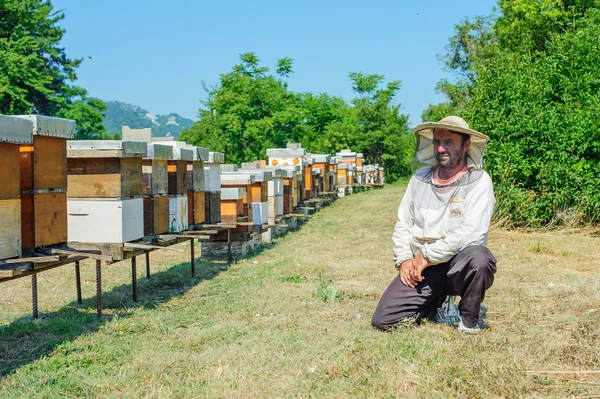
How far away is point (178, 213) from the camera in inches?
256

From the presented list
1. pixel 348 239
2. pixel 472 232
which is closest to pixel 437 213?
pixel 472 232

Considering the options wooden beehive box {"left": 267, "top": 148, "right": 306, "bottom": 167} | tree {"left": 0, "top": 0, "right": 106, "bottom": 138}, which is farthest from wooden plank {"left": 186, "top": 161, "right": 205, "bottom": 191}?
tree {"left": 0, "top": 0, "right": 106, "bottom": 138}

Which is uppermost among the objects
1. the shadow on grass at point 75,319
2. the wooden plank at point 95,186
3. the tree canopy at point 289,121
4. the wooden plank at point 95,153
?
the tree canopy at point 289,121

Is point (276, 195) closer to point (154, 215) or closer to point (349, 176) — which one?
point (154, 215)

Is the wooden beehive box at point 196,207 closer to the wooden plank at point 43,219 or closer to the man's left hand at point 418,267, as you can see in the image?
the wooden plank at point 43,219

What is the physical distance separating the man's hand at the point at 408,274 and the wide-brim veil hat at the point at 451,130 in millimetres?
773

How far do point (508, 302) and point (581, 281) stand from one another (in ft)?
4.33

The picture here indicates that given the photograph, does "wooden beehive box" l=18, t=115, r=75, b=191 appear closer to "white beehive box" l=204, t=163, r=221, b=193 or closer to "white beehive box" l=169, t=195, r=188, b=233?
"white beehive box" l=169, t=195, r=188, b=233

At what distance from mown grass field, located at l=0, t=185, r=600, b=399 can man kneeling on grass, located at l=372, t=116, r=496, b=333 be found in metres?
0.21

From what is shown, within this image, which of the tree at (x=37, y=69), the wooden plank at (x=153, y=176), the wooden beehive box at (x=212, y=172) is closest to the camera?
the wooden plank at (x=153, y=176)

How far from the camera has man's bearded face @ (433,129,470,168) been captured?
4582mm

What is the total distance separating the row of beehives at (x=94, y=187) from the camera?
4047mm

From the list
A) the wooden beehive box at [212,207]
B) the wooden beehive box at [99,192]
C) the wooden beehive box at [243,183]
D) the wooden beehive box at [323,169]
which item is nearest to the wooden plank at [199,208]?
the wooden beehive box at [212,207]

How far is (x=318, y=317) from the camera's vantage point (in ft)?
16.4
